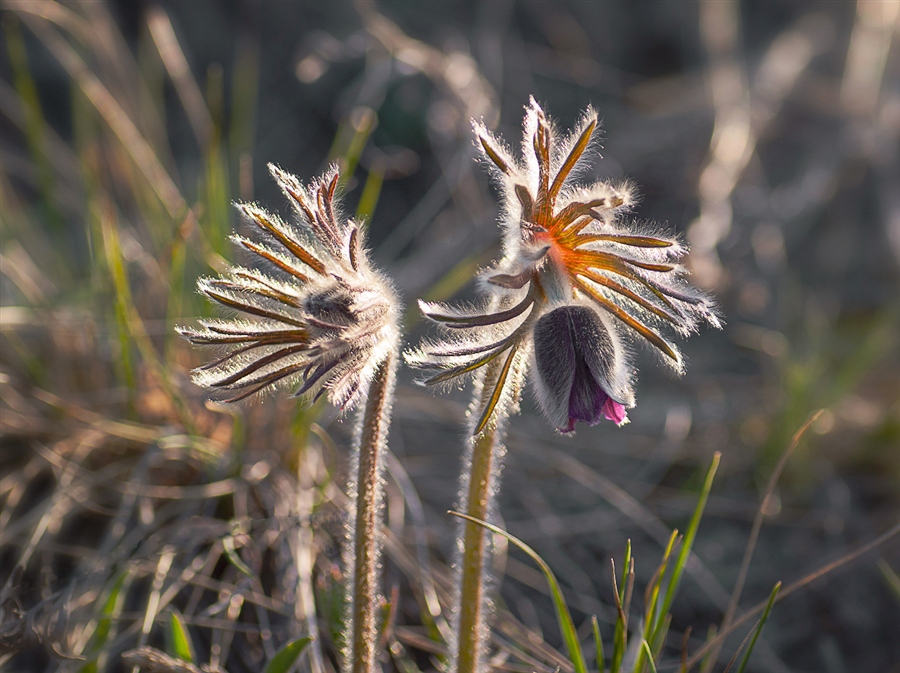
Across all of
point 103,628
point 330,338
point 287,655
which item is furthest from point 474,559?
point 103,628

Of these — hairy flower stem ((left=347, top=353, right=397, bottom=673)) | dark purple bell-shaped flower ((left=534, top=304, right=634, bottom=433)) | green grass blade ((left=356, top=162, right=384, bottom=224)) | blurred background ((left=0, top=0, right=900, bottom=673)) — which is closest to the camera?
dark purple bell-shaped flower ((left=534, top=304, right=634, bottom=433))

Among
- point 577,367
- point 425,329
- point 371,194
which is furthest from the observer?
point 425,329

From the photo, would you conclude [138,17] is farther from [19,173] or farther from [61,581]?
[61,581]

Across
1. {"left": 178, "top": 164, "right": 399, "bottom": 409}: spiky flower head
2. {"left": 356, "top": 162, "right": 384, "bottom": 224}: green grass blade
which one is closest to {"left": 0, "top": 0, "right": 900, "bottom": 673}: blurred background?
{"left": 356, "top": 162, "right": 384, "bottom": 224}: green grass blade

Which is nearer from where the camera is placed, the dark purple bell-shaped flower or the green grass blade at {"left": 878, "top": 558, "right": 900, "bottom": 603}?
the dark purple bell-shaped flower

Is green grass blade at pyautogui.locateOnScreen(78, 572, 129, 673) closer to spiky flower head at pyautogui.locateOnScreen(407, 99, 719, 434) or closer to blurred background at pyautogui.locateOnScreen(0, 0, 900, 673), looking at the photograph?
blurred background at pyautogui.locateOnScreen(0, 0, 900, 673)

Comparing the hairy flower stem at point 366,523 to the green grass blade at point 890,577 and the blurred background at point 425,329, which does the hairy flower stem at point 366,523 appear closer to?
the blurred background at point 425,329

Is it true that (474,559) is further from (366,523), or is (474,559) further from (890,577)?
(890,577)
